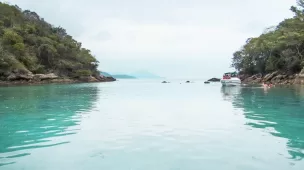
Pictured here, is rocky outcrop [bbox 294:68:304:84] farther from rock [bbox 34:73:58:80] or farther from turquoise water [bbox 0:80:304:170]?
rock [bbox 34:73:58:80]

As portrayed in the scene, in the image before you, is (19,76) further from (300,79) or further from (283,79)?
(300,79)

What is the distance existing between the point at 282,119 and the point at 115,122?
748 cm

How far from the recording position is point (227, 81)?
51.2 m

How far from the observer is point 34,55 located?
216ft

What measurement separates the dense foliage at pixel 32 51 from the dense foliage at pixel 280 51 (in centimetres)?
4329

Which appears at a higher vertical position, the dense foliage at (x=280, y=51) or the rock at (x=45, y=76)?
the dense foliage at (x=280, y=51)

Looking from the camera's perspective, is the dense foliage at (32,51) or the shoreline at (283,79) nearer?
the shoreline at (283,79)

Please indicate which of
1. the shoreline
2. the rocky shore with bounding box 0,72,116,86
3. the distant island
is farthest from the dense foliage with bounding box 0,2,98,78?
the shoreline

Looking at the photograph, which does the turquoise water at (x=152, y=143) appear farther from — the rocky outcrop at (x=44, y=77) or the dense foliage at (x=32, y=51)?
the rocky outcrop at (x=44, y=77)

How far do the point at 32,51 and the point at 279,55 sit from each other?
183 feet


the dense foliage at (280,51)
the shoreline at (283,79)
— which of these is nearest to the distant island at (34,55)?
the dense foliage at (280,51)

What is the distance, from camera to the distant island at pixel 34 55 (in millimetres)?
54562

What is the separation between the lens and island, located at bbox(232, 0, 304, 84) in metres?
49.2


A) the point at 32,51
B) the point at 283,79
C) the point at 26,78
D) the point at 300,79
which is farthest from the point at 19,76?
the point at 300,79
